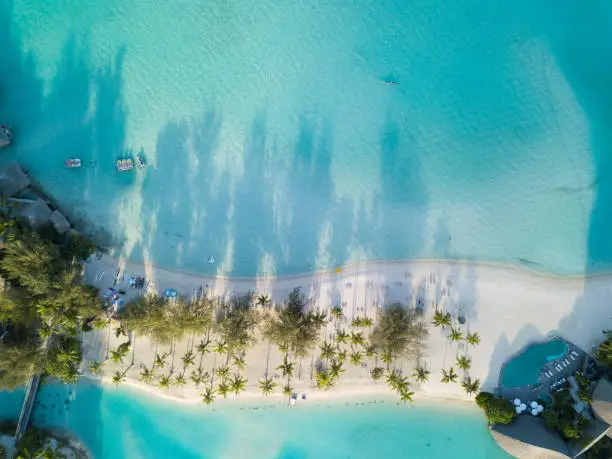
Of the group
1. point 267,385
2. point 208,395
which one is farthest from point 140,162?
point 267,385

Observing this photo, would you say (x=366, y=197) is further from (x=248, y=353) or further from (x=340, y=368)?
(x=248, y=353)

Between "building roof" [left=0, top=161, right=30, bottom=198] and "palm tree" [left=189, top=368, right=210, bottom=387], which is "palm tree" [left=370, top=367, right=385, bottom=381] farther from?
"building roof" [left=0, top=161, right=30, bottom=198]

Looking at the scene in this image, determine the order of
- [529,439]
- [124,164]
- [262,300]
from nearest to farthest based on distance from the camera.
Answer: [529,439]
[262,300]
[124,164]

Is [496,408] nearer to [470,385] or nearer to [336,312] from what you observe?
[470,385]

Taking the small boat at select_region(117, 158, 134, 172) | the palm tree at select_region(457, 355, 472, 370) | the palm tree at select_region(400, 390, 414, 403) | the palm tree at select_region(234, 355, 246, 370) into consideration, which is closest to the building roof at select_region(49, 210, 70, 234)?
the small boat at select_region(117, 158, 134, 172)

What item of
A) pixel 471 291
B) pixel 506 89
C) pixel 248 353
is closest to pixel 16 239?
pixel 248 353

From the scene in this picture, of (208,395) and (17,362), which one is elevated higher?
(17,362)

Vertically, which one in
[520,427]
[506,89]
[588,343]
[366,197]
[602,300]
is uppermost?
[506,89]
